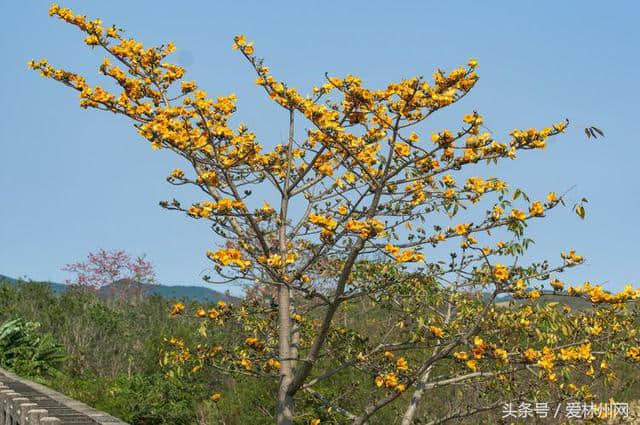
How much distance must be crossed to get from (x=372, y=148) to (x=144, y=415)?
24.8 ft

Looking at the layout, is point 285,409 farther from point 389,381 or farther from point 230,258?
point 230,258

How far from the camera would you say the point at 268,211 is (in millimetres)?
8852

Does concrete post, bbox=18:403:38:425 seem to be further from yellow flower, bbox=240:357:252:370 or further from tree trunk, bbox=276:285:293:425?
tree trunk, bbox=276:285:293:425

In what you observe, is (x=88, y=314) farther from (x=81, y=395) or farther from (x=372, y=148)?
(x=372, y=148)

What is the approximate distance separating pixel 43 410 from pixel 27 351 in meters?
9.97

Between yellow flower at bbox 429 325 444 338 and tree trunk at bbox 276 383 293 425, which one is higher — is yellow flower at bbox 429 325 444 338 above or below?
above

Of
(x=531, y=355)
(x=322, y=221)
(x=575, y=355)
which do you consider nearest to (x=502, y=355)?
(x=531, y=355)

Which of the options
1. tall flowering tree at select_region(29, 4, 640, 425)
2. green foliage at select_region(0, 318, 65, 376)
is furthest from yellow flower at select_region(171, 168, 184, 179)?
green foliage at select_region(0, 318, 65, 376)

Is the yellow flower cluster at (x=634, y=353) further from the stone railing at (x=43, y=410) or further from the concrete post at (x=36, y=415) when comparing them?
the concrete post at (x=36, y=415)

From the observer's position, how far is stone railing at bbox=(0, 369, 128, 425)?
8820 mm

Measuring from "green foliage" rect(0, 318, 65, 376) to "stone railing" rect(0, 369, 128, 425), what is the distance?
11.1ft

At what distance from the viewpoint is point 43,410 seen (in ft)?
28.7

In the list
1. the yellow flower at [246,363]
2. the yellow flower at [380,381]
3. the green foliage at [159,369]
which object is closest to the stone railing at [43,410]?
the green foliage at [159,369]

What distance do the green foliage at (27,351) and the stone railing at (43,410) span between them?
337 cm
